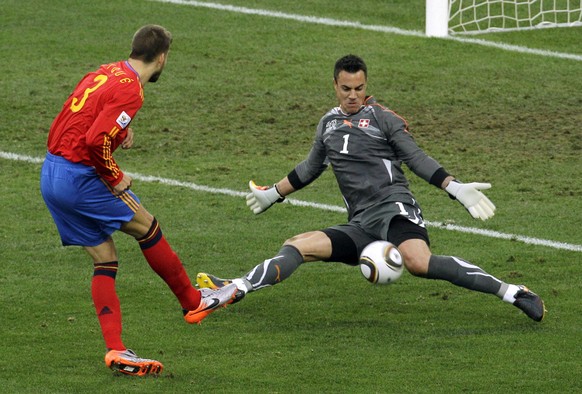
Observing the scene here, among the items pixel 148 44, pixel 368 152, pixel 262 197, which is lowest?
pixel 262 197

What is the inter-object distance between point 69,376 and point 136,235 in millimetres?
935

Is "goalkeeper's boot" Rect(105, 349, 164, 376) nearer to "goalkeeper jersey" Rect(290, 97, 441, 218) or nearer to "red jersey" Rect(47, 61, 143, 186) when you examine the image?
"red jersey" Rect(47, 61, 143, 186)

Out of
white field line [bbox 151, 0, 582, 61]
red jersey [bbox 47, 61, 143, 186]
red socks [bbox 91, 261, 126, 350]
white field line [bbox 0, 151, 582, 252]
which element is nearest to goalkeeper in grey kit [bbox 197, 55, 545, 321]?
red socks [bbox 91, 261, 126, 350]

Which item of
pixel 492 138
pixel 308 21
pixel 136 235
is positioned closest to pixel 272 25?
pixel 308 21

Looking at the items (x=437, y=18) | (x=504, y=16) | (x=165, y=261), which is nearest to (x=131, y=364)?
(x=165, y=261)

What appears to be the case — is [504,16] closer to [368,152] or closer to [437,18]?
[437,18]

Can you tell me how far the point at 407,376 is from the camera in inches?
284

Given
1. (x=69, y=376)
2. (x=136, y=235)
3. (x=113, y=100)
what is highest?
(x=113, y=100)

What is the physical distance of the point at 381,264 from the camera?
8.06 meters

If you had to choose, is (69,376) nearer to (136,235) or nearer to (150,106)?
(136,235)

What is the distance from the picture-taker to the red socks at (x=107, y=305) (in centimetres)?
738

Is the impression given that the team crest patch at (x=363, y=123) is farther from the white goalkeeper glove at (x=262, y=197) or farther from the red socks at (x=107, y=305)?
the red socks at (x=107, y=305)

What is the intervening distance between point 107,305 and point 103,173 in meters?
0.73

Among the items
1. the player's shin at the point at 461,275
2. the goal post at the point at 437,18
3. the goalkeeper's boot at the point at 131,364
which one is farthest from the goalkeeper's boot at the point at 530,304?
the goal post at the point at 437,18
